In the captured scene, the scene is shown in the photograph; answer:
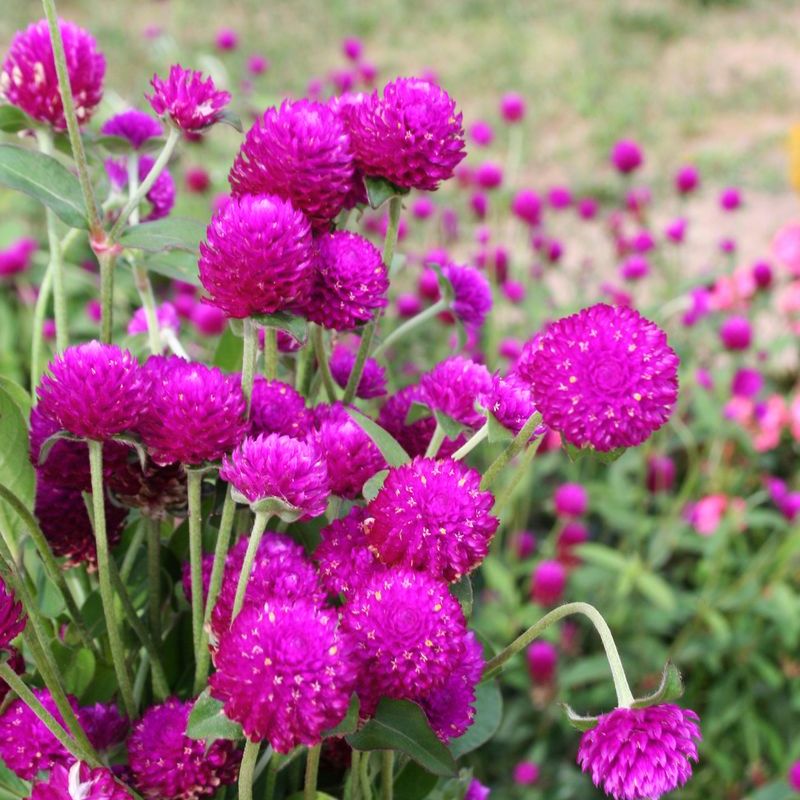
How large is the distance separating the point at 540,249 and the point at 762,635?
997mm

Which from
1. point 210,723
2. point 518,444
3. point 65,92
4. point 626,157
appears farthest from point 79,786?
point 626,157

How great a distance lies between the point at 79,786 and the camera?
1.60 feet

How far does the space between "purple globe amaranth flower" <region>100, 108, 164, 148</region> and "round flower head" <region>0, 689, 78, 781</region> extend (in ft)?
1.36

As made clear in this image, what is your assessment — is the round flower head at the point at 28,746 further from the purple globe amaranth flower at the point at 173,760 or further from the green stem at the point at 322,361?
the green stem at the point at 322,361

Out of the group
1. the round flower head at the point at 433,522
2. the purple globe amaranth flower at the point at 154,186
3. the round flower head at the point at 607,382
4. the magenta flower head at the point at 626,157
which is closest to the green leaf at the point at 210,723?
the round flower head at the point at 433,522

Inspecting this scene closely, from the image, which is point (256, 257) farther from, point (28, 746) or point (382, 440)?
point (28, 746)

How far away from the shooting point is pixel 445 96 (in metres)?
0.66

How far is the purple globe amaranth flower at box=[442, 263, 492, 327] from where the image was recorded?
0.83 m

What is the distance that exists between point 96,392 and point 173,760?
20 centimetres

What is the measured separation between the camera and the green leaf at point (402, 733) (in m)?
0.54

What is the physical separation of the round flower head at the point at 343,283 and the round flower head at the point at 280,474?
104 millimetres

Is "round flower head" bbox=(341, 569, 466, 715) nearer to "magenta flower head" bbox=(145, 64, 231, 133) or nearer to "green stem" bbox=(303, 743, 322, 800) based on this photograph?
"green stem" bbox=(303, 743, 322, 800)

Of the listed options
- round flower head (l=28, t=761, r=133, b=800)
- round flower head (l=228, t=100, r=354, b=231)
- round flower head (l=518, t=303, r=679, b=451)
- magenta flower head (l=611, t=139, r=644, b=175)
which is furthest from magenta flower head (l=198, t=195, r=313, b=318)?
magenta flower head (l=611, t=139, r=644, b=175)

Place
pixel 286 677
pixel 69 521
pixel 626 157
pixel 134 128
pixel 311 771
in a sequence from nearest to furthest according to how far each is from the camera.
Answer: pixel 286 677 < pixel 311 771 < pixel 69 521 < pixel 134 128 < pixel 626 157
